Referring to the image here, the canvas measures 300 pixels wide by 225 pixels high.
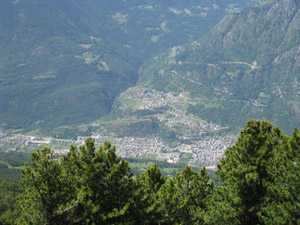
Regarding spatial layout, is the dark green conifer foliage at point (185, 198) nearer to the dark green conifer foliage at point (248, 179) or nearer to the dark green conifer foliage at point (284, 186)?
the dark green conifer foliage at point (248, 179)

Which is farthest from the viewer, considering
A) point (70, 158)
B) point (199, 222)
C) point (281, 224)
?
point (199, 222)

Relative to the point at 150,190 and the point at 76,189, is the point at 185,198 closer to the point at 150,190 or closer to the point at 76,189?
the point at 150,190

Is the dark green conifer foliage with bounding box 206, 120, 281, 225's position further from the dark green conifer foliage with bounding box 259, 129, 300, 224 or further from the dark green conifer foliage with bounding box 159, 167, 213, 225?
the dark green conifer foliage with bounding box 159, 167, 213, 225

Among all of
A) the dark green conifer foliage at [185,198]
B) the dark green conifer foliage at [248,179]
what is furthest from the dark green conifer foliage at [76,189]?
the dark green conifer foliage at [248,179]

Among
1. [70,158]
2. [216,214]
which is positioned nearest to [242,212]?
[216,214]

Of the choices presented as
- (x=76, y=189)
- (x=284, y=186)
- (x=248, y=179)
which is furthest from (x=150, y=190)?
(x=284, y=186)

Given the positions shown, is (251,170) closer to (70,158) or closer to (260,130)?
(260,130)
